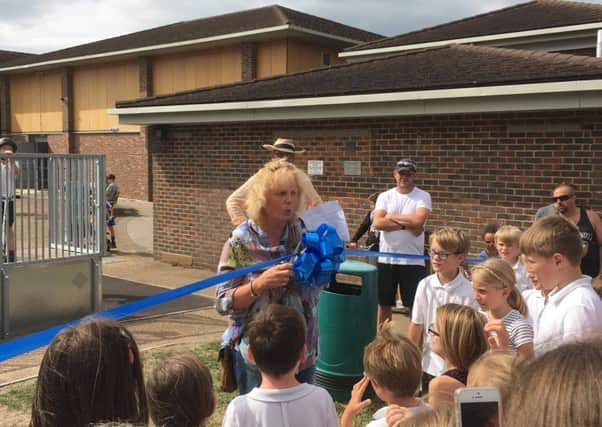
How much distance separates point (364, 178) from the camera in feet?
30.7

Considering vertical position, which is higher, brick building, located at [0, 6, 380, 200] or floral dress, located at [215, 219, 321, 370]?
brick building, located at [0, 6, 380, 200]

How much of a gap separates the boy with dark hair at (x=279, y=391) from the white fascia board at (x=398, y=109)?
5634 millimetres

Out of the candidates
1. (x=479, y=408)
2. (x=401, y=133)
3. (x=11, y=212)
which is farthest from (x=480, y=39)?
(x=479, y=408)

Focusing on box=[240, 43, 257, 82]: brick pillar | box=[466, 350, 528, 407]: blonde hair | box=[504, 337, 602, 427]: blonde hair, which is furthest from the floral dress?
box=[240, 43, 257, 82]: brick pillar

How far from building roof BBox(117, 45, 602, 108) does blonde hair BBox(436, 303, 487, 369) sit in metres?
4.98

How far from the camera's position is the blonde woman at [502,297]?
3400 millimetres

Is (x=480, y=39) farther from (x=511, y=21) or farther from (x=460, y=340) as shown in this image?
(x=460, y=340)

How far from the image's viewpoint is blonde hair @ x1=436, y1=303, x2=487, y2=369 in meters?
2.82

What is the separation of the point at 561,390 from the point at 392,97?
7.64m

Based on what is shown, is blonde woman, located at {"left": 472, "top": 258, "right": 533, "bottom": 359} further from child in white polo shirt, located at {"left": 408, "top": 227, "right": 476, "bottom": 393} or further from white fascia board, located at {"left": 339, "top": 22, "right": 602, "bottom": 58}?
white fascia board, located at {"left": 339, "top": 22, "right": 602, "bottom": 58}

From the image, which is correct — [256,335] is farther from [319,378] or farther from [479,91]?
[479,91]

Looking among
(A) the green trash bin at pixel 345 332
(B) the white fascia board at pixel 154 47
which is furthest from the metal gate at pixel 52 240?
(B) the white fascia board at pixel 154 47

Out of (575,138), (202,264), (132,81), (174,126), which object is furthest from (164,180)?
(132,81)

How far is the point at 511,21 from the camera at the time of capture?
1514 centimetres
